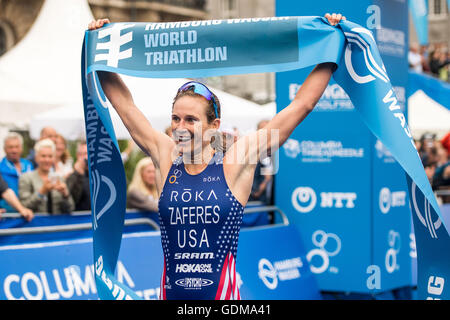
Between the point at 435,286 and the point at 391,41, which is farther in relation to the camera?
the point at 391,41

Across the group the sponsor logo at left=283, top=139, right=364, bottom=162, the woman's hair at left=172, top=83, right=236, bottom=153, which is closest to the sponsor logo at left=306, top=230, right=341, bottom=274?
the sponsor logo at left=283, top=139, right=364, bottom=162

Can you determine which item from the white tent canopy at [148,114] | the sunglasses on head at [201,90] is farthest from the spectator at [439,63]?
the sunglasses on head at [201,90]

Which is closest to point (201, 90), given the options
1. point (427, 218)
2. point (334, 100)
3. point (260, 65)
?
point (260, 65)

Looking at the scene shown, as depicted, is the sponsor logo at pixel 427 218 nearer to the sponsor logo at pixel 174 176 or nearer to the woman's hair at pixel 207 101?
the woman's hair at pixel 207 101

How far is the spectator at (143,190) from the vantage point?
881cm

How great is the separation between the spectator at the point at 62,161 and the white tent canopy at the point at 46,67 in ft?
6.39

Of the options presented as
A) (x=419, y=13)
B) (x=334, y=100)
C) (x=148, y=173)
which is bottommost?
(x=148, y=173)

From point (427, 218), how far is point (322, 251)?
3885 millimetres

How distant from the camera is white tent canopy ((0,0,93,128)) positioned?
1159cm

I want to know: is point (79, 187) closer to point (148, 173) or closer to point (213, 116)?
point (148, 173)

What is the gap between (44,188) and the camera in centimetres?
840

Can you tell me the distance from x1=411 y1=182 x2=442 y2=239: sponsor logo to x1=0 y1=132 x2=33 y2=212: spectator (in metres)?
5.47

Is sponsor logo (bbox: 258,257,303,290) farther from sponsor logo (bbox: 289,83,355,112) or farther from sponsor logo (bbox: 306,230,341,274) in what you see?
sponsor logo (bbox: 289,83,355,112)
